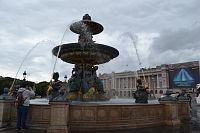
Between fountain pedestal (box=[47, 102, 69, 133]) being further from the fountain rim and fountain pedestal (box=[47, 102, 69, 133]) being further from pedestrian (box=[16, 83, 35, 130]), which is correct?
the fountain rim

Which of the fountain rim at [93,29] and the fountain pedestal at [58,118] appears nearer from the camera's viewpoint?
the fountain pedestal at [58,118]

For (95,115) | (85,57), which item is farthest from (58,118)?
(85,57)

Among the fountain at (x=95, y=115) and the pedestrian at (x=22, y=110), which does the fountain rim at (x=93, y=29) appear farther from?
the pedestrian at (x=22, y=110)

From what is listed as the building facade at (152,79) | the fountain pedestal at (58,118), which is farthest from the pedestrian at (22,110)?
the building facade at (152,79)

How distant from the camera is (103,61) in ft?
55.2

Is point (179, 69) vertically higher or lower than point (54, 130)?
higher

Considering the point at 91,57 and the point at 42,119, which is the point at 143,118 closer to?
the point at 42,119

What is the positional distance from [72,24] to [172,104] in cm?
964

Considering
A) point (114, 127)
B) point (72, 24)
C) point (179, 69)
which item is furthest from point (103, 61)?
point (179, 69)

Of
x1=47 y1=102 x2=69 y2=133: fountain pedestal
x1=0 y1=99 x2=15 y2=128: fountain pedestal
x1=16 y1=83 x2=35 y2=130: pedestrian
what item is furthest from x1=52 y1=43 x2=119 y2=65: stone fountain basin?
x1=47 y1=102 x2=69 y2=133: fountain pedestal

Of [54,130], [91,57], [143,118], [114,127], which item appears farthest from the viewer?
[91,57]

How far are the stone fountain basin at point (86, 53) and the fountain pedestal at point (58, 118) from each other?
709cm

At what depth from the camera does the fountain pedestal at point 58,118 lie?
8.33 metres

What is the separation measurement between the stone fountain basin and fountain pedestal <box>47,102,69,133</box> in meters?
7.09
